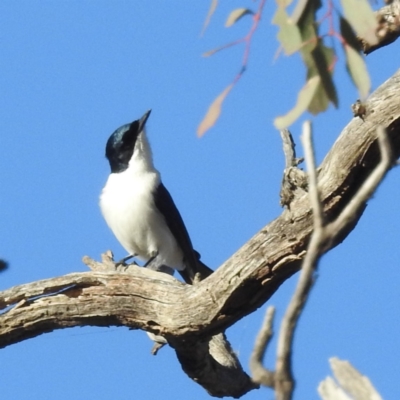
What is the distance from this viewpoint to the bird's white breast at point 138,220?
6438 millimetres

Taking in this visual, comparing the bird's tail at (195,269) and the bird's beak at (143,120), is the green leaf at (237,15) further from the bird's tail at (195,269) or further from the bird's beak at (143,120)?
the bird's beak at (143,120)

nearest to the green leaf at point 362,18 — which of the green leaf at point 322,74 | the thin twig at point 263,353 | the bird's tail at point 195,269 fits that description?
the green leaf at point 322,74

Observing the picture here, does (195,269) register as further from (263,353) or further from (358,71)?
(263,353)

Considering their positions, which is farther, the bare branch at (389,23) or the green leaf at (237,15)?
the bare branch at (389,23)

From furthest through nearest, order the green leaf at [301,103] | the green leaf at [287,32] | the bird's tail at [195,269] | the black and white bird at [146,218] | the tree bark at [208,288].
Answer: the black and white bird at [146,218]
the bird's tail at [195,269]
the tree bark at [208,288]
the green leaf at [287,32]
the green leaf at [301,103]

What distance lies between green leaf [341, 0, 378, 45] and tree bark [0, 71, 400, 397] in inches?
39.1

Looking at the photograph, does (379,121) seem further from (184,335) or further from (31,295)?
(31,295)

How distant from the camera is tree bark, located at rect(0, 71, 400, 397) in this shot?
3361mm

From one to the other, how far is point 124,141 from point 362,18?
4.64 meters

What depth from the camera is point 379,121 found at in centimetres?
Result: 329

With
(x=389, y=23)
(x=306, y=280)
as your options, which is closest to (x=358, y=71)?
(x=306, y=280)

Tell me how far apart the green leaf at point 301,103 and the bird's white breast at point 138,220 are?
4.10m

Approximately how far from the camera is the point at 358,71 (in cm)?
229

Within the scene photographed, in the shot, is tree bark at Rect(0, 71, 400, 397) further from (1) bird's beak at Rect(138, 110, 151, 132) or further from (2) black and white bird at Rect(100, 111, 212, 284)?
(1) bird's beak at Rect(138, 110, 151, 132)
